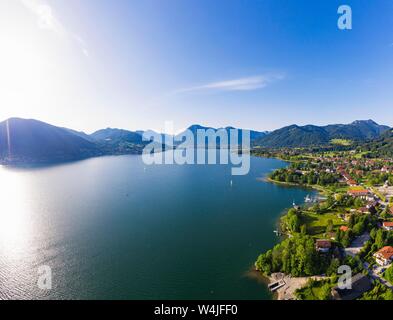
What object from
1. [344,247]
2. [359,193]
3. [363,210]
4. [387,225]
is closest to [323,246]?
[344,247]

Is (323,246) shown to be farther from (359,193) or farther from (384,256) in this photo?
(359,193)

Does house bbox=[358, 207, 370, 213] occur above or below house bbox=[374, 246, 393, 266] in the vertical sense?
above

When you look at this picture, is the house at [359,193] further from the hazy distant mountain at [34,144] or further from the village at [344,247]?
the hazy distant mountain at [34,144]

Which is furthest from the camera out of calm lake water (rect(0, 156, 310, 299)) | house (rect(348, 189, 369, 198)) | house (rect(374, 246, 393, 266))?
house (rect(348, 189, 369, 198))

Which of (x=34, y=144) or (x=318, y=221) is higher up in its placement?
(x=34, y=144)

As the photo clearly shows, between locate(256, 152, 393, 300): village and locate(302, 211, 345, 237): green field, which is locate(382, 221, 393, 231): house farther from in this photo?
locate(302, 211, 345, 237): green field

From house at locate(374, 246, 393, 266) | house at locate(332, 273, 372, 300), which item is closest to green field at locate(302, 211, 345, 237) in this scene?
house at locate(374, 246, 393, 266)

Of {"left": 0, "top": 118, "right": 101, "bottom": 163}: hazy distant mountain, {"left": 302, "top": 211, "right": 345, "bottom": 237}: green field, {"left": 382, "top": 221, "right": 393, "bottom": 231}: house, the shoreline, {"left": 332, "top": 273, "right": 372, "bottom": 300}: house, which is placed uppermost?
{"left": 0, "top": 118, "right": 101, "bottom": 163}: hazy distant mountain

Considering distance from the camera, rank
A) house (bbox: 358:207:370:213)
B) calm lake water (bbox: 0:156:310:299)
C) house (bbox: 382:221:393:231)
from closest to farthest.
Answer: calm lake water (bbox: 0:156:310:299)
house (bbox: 382:221:393:231)
house (bbox: 358:207:370:213)
